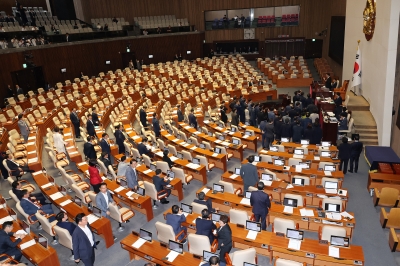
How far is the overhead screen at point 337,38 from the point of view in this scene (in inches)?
961

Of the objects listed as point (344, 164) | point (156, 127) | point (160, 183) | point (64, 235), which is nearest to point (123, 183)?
point (160, 183)

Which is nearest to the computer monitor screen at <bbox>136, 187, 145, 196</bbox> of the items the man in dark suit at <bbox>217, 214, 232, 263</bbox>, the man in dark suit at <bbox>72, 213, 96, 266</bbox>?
the man in dark suit at <bbox>72, 213, 96, 266</bbox>

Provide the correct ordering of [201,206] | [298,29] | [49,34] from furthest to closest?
[298,29] → [49,34] → [201,206]

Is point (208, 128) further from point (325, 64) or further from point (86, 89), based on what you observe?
point (325, 64)

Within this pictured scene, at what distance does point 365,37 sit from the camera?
17.8m

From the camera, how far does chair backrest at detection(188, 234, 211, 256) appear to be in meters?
7.25

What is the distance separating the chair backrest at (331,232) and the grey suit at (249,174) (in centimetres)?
280

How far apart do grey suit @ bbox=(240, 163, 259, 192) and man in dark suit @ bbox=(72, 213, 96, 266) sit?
4.68 meters

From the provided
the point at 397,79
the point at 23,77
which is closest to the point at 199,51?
the point at 23,77

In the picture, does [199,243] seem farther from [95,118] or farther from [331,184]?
[95,118]

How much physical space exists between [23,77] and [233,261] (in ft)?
71.9

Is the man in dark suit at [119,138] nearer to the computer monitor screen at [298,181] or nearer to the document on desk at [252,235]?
the computer monitor screen at [298,181]

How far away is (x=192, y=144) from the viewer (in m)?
14.1

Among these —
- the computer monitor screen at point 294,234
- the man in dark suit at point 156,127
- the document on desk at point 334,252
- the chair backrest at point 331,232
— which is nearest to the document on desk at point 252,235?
the computer monitor screen at point 294,234
